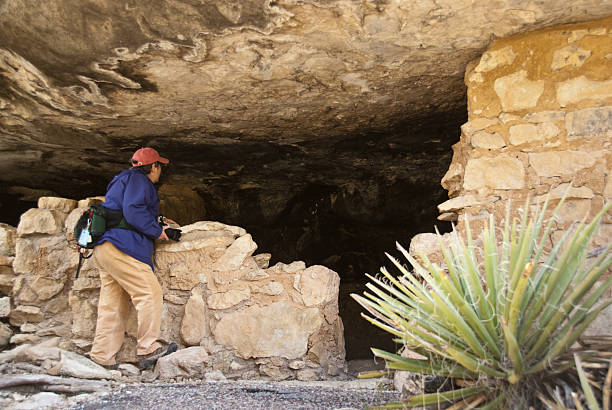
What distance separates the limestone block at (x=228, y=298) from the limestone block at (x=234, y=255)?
0.16 metres

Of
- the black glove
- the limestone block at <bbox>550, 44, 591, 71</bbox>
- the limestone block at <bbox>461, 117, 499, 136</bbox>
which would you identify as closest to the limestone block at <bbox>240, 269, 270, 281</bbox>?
the black glove

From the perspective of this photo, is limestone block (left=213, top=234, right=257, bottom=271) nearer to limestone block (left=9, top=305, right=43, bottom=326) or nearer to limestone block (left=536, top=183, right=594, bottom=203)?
limestone block (left=9, top=305, right=43, bottom=326)

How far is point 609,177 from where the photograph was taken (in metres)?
2.45

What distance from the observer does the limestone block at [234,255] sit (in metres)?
3.38

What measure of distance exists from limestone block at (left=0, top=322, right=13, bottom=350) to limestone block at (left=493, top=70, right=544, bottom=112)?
340cm

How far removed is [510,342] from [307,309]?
1.85m

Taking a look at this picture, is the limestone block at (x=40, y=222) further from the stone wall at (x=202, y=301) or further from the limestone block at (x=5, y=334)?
the limestone block at (x=5, y=334)

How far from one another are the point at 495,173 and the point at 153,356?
2286 mm

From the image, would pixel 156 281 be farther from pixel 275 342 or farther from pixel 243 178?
pixel 243 178

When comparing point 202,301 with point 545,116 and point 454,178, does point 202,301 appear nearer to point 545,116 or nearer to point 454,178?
point 454,178

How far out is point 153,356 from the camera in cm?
321

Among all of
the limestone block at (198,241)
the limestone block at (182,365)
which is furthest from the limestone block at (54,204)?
the limestone block at (182,365)

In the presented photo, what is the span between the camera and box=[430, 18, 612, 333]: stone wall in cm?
251

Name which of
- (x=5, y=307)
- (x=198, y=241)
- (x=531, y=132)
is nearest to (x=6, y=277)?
(x=5, y=307)
